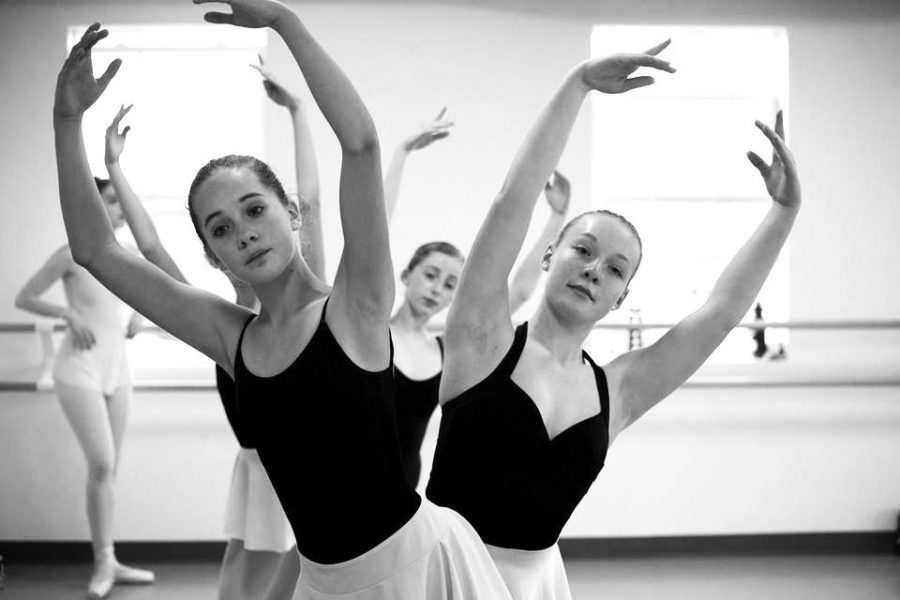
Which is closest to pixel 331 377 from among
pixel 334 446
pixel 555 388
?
pixel 334 446

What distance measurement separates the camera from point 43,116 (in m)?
4.55

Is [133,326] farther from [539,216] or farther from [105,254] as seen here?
[105,254]

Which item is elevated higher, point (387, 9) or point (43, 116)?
point (387, 9)

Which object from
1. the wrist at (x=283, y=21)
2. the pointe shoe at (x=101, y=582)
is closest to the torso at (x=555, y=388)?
the wrist at (x=283, y=21)

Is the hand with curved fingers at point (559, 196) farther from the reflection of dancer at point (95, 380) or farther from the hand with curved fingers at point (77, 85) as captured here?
the reflection of dancer at point (95, 380)

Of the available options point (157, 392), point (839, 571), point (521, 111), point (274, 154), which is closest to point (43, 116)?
point (274, 154)

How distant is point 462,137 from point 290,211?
10.7 feet

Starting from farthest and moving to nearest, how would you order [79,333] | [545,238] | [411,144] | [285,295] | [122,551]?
1. [122,551]
2. [79,333]
3. [545,238]
4. [411,144]
5. [285,295]

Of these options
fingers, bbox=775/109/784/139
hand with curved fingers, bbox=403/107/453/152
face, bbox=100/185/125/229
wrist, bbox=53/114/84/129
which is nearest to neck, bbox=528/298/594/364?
fingers, bbox=775/109/784/139

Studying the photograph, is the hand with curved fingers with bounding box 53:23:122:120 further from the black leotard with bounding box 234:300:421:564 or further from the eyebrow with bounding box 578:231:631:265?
the eyebrow with bounding box 578:231:631:265

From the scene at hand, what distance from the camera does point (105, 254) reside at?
4.11 ft

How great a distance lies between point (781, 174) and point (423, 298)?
1420 mm

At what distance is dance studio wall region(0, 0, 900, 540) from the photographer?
446 centimetres

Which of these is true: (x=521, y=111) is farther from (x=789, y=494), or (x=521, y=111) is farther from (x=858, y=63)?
(x=789, y=494)
